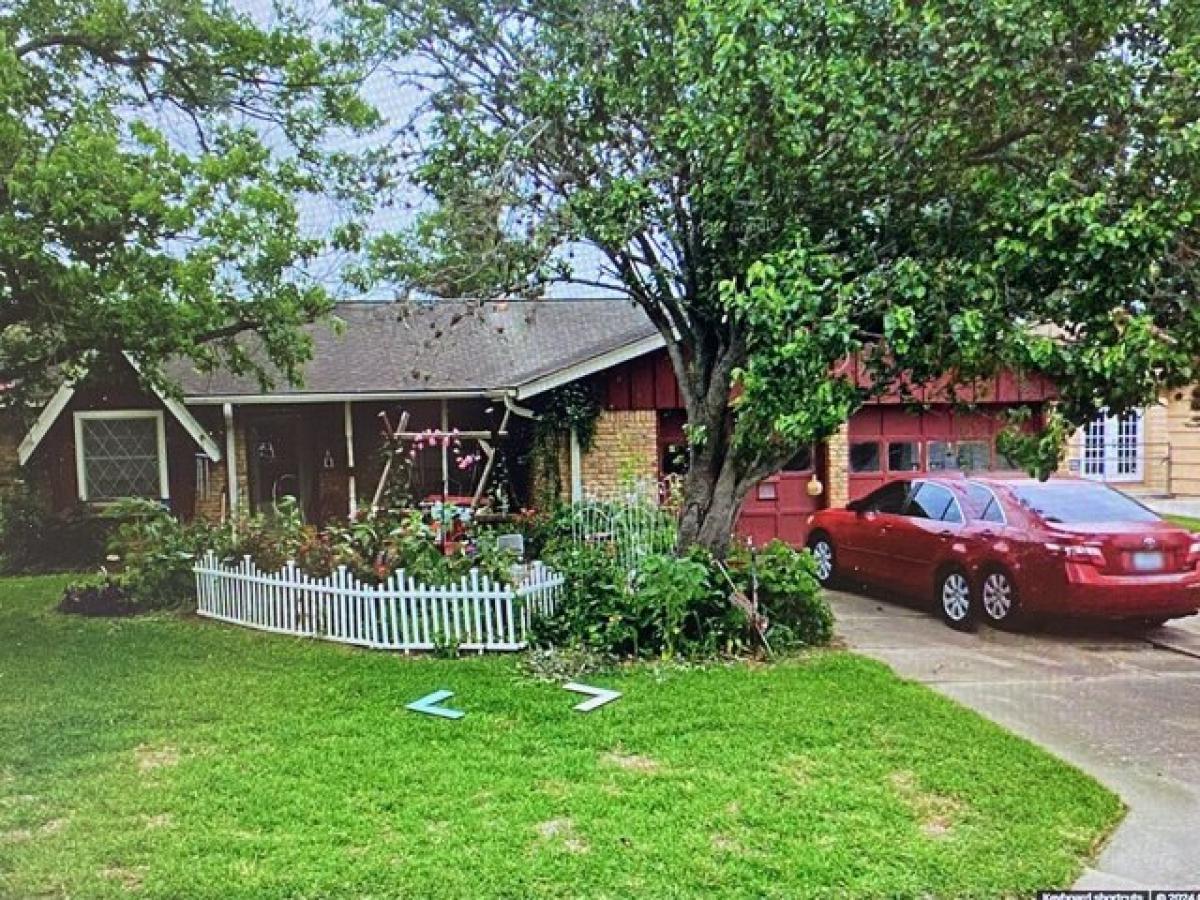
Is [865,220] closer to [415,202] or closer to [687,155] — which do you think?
[687,155]

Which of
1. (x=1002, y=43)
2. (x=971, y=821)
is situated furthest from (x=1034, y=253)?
(x=971, y=821)

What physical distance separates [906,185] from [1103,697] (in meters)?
3.19

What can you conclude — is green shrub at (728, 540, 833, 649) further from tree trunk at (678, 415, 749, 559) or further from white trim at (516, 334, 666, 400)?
white trim at (516, 334, 666, 400)

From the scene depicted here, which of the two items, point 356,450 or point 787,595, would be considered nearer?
point 787,595

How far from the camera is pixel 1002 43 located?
13.4ft

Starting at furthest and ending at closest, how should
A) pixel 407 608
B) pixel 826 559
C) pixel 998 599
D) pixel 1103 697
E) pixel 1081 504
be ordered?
pixel 826 559
pixel 998 599
pixel 1081 504
pixel 407 608
pixel 1103 697

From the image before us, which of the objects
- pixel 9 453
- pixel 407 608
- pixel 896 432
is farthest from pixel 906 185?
pixel 9 453

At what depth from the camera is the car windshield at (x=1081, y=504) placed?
6.32 m

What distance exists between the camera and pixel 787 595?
248 inches

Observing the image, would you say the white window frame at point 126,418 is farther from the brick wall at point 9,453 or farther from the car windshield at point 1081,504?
the car windshield at point 1081,504

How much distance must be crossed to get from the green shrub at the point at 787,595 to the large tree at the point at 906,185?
3.37ft

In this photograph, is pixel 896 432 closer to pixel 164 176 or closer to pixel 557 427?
pixel 557 427

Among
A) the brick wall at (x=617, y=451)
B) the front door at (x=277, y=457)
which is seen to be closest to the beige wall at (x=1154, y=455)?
the brick wall at (x=617, y=451)

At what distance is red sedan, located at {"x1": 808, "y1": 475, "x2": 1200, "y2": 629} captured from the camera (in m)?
6.23
